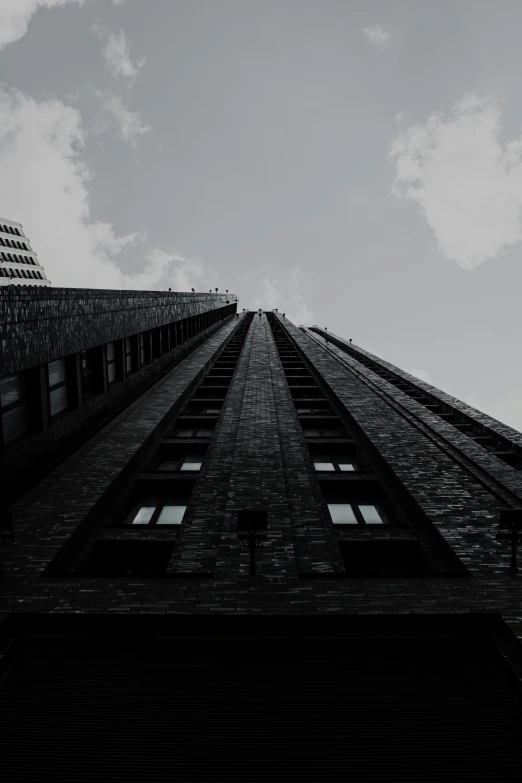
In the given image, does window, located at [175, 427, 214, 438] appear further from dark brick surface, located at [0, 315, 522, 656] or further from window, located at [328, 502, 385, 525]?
window, located at [328, 502, 385, 525]

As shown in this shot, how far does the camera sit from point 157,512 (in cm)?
1309

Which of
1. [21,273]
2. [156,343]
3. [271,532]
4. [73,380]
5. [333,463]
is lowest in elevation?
[271,532]

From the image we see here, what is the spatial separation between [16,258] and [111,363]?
193 ft

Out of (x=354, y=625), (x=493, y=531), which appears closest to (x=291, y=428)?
(x=493, y=531)

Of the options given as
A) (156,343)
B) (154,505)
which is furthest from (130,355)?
(154,505)

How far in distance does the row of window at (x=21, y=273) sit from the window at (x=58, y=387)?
5166 centimetres

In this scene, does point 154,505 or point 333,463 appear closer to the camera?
point 154,505

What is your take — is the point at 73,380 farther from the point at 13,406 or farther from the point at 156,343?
the point at 156,343

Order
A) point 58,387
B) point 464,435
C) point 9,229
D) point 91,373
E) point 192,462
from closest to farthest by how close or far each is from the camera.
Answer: point 58,387 < point 192,462 < point 91,373 < point 464,435 < point 9,229

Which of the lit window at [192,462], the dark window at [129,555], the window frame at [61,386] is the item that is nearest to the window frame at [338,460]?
the lit window at [192,462]

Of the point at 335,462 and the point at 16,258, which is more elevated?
the point at 16,258

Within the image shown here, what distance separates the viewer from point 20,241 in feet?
227

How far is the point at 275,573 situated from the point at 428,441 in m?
10.3

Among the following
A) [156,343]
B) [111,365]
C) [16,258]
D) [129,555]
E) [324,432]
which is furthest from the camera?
[16,258]
